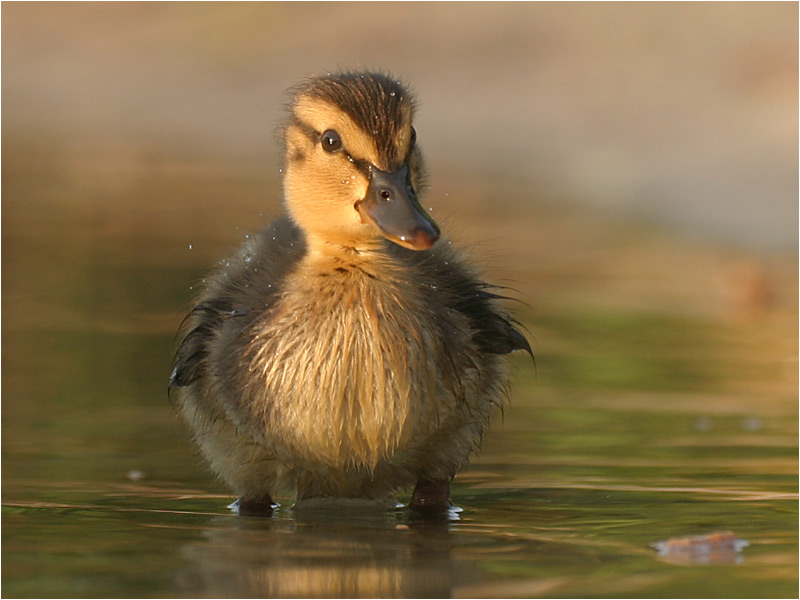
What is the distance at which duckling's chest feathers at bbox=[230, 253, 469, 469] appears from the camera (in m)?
5.27

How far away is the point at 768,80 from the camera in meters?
15.1

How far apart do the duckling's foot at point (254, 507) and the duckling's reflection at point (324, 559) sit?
0.46ft

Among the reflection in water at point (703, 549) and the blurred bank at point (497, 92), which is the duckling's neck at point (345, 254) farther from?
the blurred bank at point (497, 92)

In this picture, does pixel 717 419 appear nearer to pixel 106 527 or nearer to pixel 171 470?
pixel 171 470

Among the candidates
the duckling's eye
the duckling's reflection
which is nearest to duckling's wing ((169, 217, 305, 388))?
the duckling's eye

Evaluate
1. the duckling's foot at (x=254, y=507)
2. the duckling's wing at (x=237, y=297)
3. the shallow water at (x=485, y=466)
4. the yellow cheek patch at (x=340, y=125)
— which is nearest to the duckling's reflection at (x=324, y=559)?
the shallow water at (x=485, y=466)

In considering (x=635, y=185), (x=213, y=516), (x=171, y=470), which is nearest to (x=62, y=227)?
(x=635, y=185)

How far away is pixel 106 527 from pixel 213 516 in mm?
459

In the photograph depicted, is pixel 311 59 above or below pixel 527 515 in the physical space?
above

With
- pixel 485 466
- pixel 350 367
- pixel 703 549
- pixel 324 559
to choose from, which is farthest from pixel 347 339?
pixel 703 549

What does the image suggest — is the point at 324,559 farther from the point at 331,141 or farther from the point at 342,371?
the point at 331,141

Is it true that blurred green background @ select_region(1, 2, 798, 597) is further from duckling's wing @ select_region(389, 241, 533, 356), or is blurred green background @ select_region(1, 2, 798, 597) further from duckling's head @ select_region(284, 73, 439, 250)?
duckling's head @ select_region(284, 73, 439, 250)

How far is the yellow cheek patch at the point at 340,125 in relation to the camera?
212 inches

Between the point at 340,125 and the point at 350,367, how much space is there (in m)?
0.82
